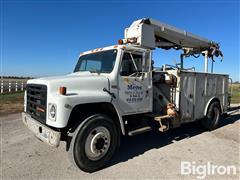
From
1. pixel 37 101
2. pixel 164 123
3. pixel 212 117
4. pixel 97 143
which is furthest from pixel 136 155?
pixel 212 117

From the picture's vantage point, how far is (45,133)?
12.6ft

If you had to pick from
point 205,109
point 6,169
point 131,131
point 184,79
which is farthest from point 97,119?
point 205,109

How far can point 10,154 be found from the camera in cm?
455

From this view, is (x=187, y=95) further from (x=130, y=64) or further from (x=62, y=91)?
(x=62, y=91)

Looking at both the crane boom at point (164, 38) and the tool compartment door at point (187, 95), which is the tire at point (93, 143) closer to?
the crane boom at point (164, 38)

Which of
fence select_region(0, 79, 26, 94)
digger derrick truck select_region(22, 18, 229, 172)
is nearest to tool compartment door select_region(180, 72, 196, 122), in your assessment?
digger derrick truck select_region(22, 18, 229, 172)

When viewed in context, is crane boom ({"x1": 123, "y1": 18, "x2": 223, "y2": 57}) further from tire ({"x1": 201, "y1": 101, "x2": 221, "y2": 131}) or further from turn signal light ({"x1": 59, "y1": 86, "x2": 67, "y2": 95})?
turn signal light ({"x1": 59, "y1": 86, "x2": 67, "y2": 95})

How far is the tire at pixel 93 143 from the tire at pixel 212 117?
4128 mm

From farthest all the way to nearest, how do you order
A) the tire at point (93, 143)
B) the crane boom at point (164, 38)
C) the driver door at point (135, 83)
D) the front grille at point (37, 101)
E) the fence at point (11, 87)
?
the fence at point (11, 87) < the crane boom at point (164, 38) < the driver door at point (135, 83) < the front grille at point (37, 101) < the tire at point (93, 143)

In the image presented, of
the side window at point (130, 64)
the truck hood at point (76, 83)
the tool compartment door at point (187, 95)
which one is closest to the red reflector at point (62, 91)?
the truck hood at point (76, 83)

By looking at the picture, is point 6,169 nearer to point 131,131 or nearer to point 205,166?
point 131,131

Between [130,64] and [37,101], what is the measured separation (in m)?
2.25

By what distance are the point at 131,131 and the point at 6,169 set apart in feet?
8.74

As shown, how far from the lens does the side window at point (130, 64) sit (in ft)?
15.3
